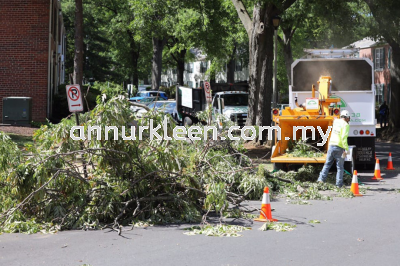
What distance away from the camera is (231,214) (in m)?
10.1

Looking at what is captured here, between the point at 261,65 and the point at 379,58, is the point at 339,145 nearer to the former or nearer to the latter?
the point at 261,65

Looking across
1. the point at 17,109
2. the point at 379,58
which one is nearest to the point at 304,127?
the point at 17,109

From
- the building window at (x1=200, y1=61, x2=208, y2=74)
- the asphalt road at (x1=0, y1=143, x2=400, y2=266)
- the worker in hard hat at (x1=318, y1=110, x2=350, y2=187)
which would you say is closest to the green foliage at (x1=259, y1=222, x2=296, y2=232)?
the asphalt road at (x1=0, y1=143, x2=400, y2=266)

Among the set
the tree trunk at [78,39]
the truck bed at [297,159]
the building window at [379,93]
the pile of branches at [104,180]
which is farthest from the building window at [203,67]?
the pile of branches at [104,180]

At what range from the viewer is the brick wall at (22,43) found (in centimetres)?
2516

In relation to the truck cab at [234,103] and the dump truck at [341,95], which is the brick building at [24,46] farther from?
the dump truck at [341,95]

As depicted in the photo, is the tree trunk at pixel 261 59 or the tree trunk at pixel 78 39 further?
the tree trunk at pixel 261 59

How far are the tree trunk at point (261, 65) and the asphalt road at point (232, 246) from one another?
12702mm

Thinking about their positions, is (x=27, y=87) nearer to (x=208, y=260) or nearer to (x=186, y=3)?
(x=186, y=3)

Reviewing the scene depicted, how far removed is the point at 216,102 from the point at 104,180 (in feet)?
65.4

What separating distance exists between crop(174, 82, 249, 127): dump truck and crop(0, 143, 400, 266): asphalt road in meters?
18.1

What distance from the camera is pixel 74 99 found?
14.6 m

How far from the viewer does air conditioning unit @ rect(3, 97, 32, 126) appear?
Result: 2409 cm

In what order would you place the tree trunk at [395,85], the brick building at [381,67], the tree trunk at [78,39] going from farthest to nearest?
the brick building at [381,67]
the tree trunk at [395,85]
the tree trunk at [78,39]
